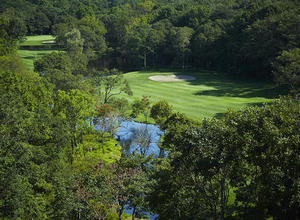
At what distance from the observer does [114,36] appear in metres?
119

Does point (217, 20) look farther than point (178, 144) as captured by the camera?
Yes

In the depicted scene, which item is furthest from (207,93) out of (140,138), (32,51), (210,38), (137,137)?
(32,51)

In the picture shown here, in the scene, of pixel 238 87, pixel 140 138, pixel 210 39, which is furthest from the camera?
pixel 210 39

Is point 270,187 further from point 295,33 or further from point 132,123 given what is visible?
point 295,33

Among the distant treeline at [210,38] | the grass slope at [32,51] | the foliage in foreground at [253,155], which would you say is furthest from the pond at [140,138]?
the grass slope at [32,51]

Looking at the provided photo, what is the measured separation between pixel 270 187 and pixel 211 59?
7850 centimetres

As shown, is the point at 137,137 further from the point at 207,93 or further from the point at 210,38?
the point at 210,38

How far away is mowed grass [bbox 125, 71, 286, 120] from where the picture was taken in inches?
1921

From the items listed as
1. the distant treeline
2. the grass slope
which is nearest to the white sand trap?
the distant treeline

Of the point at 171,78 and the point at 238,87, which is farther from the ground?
the point at 171,78

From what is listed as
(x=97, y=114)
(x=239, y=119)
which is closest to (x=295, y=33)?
(x=97, y=114)

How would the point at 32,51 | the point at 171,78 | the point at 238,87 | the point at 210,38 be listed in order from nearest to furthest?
1. the point at 238,87
2. the point at 171,78
3. the point at 210,38
4. the point at 32,51

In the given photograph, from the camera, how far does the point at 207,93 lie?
193 feet

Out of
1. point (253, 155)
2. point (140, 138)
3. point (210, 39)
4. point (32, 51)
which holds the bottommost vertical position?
point (140, 138)
